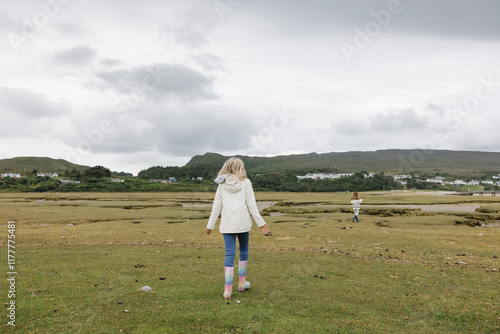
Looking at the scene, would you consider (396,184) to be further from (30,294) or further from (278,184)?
(30,294)

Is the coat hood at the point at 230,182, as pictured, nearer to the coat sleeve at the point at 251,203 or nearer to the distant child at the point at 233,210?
the distant child at the point at 233,210

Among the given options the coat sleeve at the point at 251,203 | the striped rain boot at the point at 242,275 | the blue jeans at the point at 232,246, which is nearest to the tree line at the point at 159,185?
the striped rain boot at the point at 242,275

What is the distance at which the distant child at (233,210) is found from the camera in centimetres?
835

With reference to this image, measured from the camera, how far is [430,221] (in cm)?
3597

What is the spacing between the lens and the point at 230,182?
334 inches

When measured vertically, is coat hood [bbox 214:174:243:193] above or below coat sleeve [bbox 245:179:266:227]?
above

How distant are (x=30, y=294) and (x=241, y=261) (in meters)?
5.76

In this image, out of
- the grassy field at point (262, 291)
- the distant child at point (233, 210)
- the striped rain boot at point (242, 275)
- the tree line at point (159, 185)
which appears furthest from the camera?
the tree line at point (159, 185)

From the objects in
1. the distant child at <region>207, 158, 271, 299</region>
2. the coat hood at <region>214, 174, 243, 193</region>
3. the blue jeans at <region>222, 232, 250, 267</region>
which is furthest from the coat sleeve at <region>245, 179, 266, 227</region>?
the blue jeans at <region>222, 232, 250, 267</region>

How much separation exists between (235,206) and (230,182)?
655 mm

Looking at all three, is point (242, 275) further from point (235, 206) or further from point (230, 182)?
point (230, 182)

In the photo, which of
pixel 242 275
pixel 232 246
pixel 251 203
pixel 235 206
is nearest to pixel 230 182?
pixel 235 206

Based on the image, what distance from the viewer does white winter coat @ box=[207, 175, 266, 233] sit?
8383 millimetres

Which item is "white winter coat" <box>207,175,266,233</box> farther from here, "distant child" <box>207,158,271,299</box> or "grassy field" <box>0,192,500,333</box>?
"grassy field" <box>0,192,500,333</box>
